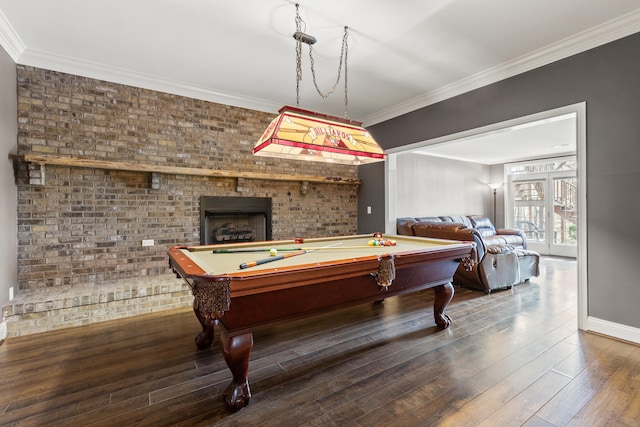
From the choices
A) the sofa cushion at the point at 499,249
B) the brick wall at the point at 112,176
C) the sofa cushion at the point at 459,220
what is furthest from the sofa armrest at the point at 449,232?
the brick wall at the point at 112,176

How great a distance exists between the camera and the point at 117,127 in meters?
3.45

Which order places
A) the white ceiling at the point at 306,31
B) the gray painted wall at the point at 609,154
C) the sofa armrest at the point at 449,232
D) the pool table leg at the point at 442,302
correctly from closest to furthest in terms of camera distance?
the white ceiling at the point at 306,31 → the gray painted wall at the point at 609,154 → the pool table leg at the point at 442,302 → the sofa armrest at the point at 449,232

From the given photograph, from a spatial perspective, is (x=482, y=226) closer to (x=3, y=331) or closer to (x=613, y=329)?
(x=613, y=329)

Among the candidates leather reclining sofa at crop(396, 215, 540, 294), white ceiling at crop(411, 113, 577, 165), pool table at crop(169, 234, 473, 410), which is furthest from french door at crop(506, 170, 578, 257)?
pool table at crop(169, 234, 473, 410)

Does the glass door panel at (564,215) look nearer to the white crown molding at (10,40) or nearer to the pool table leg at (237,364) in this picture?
the pool table leg at (237,364)

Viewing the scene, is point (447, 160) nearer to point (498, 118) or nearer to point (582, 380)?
point (498, 118)

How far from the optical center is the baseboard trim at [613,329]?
8.02 feet

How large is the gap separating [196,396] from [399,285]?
1592 mm

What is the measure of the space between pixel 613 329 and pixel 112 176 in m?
5.26

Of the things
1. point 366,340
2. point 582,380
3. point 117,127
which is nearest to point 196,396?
point 366,340

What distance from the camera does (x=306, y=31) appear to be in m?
2.66

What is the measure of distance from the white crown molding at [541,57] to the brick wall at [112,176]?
2.48m

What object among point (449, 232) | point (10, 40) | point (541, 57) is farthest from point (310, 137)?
point (10, 40)

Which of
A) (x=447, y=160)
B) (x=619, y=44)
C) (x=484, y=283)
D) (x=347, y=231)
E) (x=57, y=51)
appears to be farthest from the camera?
(x=447, y=160)
